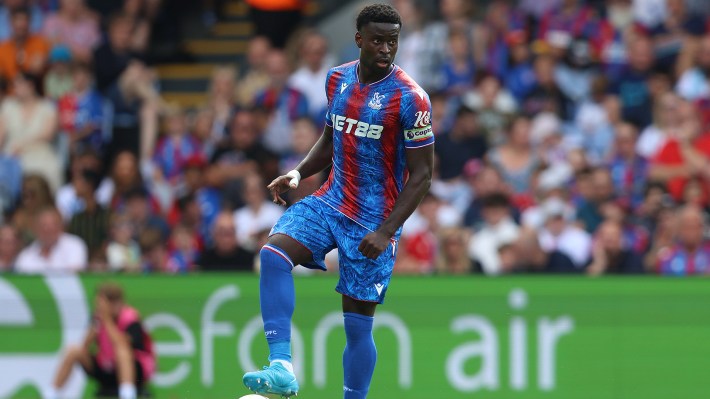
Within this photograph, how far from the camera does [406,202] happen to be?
27.2 ft

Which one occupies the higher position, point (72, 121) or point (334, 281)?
point (72, 121)

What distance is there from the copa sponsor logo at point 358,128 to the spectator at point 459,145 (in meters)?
7.08

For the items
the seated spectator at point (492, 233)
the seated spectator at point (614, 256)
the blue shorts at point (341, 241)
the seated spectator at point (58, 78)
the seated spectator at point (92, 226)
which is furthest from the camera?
the seated spectator at point (58, 78)

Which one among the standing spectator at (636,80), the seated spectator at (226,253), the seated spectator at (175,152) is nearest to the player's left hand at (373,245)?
the seated spectator at (226,253)

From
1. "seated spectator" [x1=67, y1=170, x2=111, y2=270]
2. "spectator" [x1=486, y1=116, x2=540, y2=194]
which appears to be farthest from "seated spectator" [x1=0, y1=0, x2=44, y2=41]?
"spectator" [x1=486, y1=116, x2=540, y2=194]

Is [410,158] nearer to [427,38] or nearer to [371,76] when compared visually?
[371,76]

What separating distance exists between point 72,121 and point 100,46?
4.08ft

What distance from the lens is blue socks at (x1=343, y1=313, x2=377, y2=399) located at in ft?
28.3

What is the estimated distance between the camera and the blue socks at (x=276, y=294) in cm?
826

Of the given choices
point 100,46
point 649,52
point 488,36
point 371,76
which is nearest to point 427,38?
point 488,36

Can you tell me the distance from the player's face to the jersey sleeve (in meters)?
0.24

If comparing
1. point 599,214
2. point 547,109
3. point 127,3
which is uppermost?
point 127,3

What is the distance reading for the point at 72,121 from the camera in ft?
55.1

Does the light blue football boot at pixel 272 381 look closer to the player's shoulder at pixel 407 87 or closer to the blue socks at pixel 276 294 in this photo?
the blue socks at pixel 276 294
